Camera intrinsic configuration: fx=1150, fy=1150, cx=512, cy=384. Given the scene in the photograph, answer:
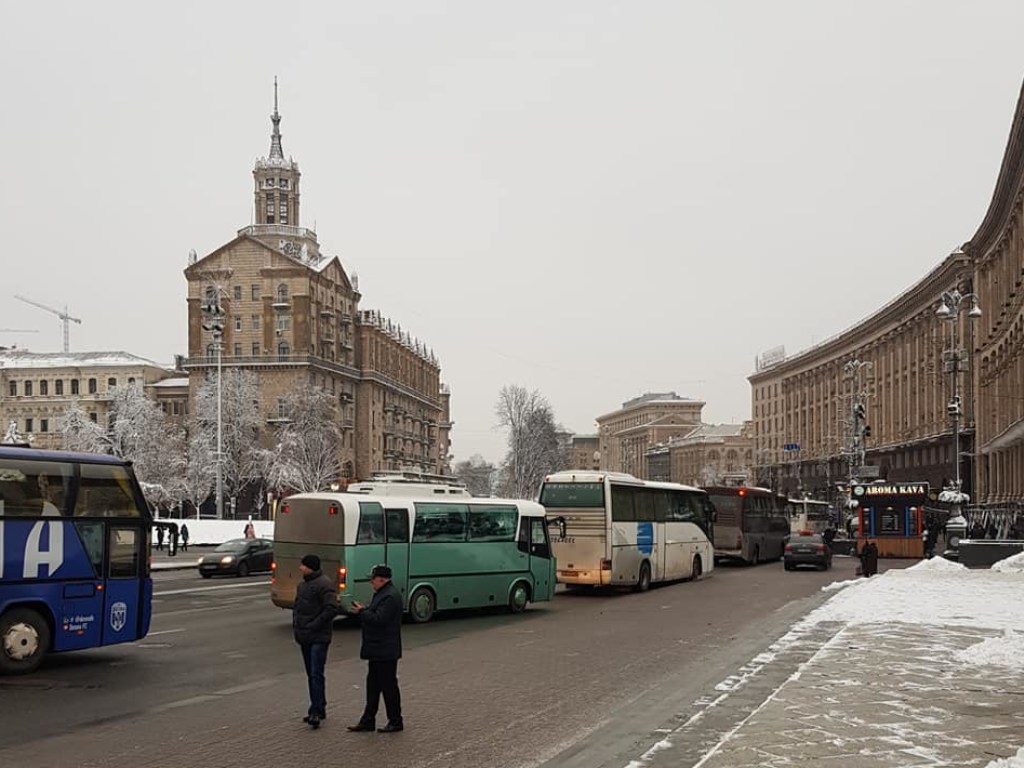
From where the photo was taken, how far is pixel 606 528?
2859cm

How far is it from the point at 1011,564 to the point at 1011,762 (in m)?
28.8

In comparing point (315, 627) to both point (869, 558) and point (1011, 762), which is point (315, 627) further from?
point (869, 558)

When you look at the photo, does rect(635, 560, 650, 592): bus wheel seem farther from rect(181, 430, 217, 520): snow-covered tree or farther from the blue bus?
rect(181, 430, 217, 520): snow-covered tree

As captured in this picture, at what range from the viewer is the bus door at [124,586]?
15.8 metres

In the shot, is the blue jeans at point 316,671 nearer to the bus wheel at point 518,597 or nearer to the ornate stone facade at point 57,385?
the bus wheel at point 518,597

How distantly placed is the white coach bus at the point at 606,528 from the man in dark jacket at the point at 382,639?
16849mm

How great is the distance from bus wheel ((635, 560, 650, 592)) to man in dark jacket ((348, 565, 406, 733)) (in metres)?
20.4

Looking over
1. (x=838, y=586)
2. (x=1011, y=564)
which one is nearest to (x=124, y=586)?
(x=838, y=586)

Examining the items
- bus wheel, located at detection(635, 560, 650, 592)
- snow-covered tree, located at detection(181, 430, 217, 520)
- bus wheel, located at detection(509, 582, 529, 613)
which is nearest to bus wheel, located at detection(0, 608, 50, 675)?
bus wheel, located at detection(509, 582, 529, 613)

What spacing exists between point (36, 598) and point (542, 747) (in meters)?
7.76

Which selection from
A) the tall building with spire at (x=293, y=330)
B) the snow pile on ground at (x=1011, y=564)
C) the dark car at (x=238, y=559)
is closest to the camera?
the snow pile on ground at (x=1011, y=564)

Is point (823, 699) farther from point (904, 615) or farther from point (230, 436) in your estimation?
point (230, 436)

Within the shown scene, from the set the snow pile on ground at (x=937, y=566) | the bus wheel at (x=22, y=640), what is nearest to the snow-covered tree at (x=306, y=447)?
the snow pile on ground at (x=937, y=566)

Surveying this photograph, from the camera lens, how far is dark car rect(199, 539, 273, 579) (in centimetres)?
3731
